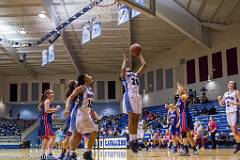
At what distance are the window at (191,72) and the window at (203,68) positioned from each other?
847mm

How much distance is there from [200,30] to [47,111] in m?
18.5

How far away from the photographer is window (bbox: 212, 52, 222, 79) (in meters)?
26.2

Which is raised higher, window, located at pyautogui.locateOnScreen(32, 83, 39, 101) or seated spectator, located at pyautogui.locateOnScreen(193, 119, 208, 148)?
window, located at pyautogui.locateOnScreen(32, 83, 39, 101)

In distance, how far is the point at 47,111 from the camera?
28.6 feet

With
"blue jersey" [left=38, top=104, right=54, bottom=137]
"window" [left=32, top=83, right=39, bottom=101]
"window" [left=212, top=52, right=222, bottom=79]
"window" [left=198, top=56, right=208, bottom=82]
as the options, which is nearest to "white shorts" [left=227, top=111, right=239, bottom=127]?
"blue jersey" [left=38, top=104, right=54, bottom=137]

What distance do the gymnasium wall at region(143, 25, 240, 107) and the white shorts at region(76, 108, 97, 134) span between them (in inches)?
771

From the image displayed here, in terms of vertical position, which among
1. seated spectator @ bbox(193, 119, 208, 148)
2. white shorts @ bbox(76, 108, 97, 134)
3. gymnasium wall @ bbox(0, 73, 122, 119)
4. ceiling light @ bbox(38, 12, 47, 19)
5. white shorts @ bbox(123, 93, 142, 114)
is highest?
ceiling light @ bbox(38, 12, 47, 19)

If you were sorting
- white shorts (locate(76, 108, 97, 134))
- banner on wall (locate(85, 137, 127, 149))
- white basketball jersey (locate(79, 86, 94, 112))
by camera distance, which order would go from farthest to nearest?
banner on wall (locate(85, 137, 127, 149)) < white basketball jersey (locate(79, 86, 94, 112)) < white shorts (locate(76, 108, 97, 134))

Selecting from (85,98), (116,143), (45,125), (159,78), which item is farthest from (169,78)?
(85,98)

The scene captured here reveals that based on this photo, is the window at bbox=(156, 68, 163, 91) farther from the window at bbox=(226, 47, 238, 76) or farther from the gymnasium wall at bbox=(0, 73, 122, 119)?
the window at bbox=(226, 47, 238, 76)

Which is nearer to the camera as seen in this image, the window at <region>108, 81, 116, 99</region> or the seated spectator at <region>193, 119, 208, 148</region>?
the seated spectator at <region>193, 119, 208, 148</region>

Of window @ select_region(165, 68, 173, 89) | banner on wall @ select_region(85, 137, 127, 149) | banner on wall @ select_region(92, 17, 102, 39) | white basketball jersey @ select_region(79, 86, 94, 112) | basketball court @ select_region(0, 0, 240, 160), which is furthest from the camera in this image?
window @ select_region(165, 68, 173, 89)

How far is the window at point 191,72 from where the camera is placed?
28.9 metres

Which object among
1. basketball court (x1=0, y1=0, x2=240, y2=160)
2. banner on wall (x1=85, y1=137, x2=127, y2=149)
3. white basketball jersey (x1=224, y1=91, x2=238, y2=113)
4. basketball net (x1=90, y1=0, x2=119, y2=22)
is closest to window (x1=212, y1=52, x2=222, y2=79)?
basketball court (x1=0, y1=0, x2=240, y2=160)
